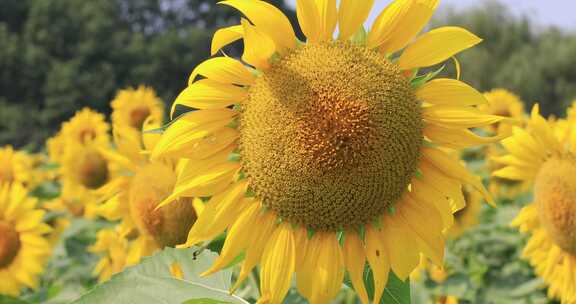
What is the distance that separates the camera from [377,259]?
64.3 inches

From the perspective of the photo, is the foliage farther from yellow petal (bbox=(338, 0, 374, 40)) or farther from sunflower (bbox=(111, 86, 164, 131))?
yellow petal (bbox=(338, 0, 374, 40))

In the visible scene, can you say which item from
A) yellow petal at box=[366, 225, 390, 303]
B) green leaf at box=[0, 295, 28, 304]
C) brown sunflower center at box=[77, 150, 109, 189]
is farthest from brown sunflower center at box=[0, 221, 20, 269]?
yellow petal at box=[366, 225, 390, 303]

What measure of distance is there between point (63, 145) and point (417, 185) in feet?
17.0

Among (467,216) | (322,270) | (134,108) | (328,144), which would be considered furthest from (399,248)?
(134,108)

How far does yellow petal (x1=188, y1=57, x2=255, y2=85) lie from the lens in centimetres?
162

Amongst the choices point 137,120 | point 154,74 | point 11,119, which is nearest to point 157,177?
point 137,120

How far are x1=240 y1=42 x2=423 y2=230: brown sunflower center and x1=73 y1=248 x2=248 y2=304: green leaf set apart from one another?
0.25m

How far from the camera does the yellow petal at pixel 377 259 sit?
161 centimetres

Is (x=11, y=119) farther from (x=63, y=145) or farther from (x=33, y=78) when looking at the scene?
(x=63, y=145)

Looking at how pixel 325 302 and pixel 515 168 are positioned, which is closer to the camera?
pixel 325 302

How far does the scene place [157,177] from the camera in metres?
2.72

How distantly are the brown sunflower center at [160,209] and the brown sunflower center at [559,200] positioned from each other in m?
1.26

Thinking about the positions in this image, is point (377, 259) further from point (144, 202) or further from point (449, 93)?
point (144, 202)

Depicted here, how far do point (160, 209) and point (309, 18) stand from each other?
3.62 ft
